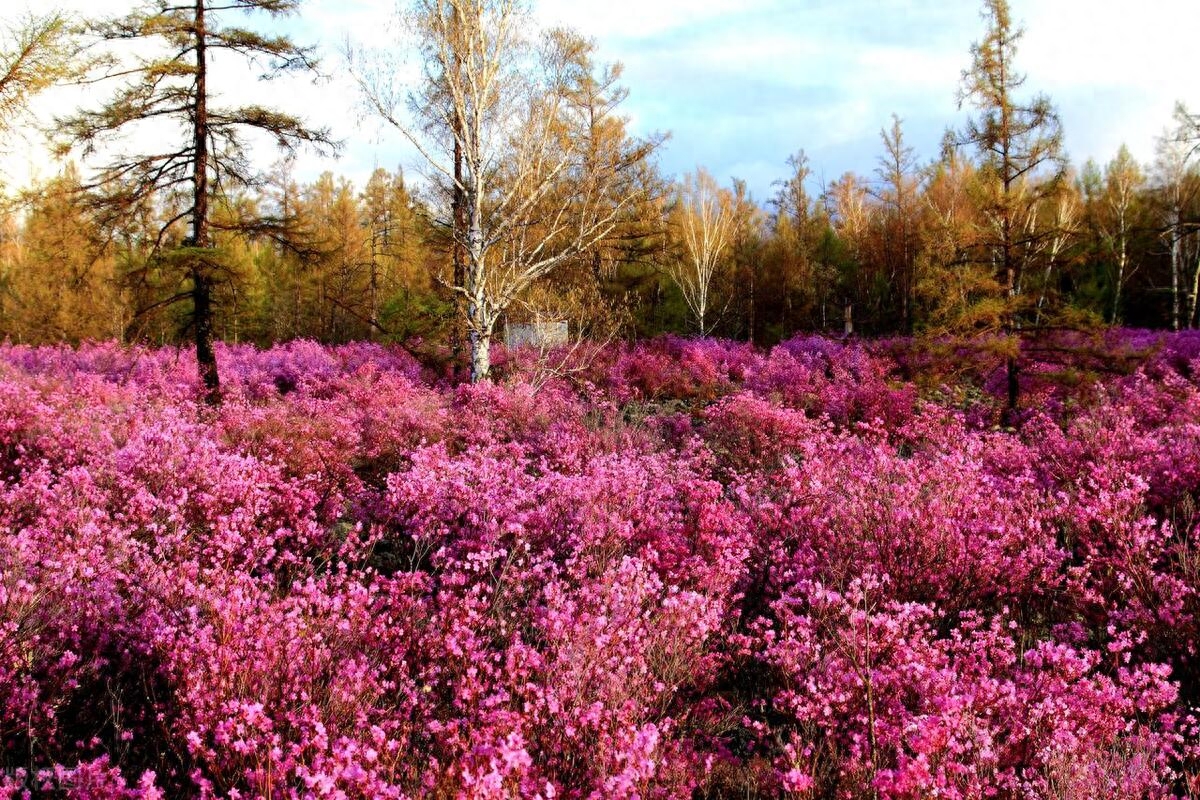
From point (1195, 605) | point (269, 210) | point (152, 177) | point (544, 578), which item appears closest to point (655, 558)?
point (544, 578)

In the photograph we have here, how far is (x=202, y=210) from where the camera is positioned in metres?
12.7

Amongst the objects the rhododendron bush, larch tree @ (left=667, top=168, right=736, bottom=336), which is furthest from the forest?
larch tree @ (left=667, top=168, right=736, bottom=336)

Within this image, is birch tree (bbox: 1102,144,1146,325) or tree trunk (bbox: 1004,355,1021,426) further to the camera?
birch tree (bbox: 1102,144,1146,325)

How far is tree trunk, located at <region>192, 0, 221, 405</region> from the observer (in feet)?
40.7

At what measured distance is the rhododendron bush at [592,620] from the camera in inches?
104

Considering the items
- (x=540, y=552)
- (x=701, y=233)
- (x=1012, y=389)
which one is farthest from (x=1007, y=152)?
(x=701, y=233)

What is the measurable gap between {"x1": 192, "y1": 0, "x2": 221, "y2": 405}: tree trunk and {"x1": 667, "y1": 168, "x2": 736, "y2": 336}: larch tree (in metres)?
18.2

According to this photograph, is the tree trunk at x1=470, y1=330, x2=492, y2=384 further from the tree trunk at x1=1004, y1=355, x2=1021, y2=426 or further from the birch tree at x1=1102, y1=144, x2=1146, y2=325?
the birch tree at x1=1102, y1=144, x2=1146, y2=325

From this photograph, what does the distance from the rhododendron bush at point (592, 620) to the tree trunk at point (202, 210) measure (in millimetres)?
4530

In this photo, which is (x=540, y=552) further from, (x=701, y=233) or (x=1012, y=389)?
(x=701, y=233)

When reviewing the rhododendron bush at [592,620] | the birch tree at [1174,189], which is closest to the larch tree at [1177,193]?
the birch tree at [1174,189]

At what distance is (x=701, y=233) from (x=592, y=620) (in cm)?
3040

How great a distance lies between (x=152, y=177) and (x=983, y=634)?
1414 centimetres

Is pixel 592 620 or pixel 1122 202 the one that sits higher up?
pixel 1122 202
